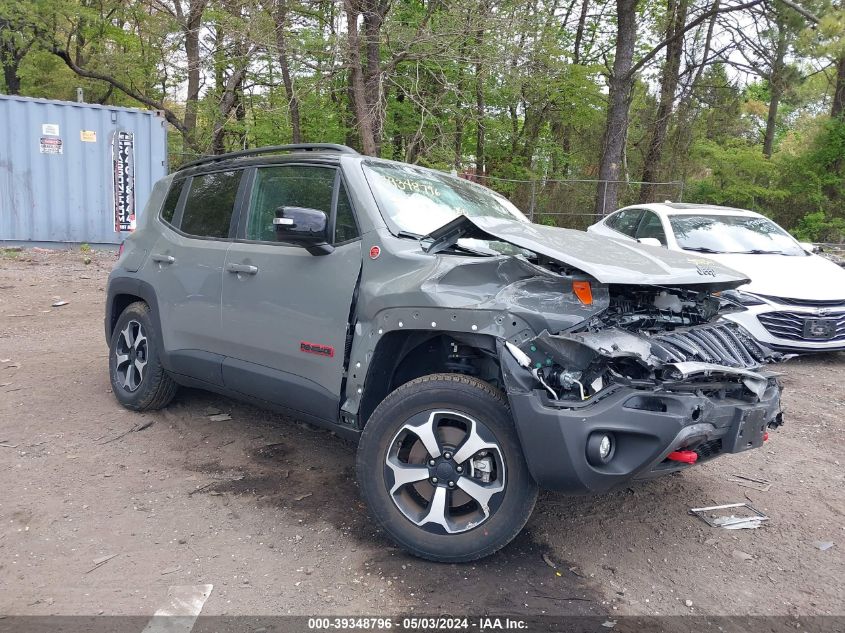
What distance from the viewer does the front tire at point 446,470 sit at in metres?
2.92

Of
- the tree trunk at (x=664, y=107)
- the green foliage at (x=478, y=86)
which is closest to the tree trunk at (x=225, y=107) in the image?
the green foliage at (x=478, y=86)

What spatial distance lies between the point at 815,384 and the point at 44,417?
6625 millimetres

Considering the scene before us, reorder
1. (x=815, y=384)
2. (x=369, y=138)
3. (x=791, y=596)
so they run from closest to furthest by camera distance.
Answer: (x=791, y=596) → (x=815, y=384) → (x=369, y=138)

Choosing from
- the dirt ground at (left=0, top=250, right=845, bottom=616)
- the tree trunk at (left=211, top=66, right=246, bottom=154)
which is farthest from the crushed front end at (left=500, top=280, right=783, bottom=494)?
the tree trunk at (left=211, top=66, right=246, bottom=154)

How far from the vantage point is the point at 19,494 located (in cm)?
374

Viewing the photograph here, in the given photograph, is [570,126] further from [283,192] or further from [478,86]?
[283,192]

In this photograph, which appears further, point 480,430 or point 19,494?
point 19,494

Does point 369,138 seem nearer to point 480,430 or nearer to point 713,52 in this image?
point 480,430

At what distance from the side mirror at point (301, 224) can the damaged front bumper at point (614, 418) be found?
4.03 feet

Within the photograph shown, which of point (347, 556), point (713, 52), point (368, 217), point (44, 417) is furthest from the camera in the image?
point (713, 52)

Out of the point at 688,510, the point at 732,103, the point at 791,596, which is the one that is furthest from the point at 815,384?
the point at 732,103

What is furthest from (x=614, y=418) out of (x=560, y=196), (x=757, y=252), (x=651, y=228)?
(x=560, y=196)

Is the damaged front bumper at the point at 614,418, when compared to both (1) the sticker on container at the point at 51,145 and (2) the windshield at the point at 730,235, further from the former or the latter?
(1) the sticker on container at the point at 51,145

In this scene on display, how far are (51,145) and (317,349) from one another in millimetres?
11513
